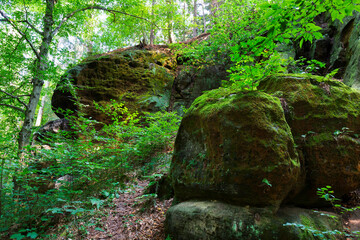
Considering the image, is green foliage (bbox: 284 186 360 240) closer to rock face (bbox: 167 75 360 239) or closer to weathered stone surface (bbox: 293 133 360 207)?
rock face (bbox: 167 75 360 239)

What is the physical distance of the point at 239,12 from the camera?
906cm

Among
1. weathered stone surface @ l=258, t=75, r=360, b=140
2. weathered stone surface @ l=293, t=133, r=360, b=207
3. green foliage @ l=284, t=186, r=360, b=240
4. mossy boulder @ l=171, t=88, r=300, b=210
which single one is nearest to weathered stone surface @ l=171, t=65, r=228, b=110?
weathered stone surface @ l=258, t=75, r=360, b=140

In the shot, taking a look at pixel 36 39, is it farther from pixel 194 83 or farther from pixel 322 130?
pixel 322 130

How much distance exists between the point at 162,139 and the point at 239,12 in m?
7.83

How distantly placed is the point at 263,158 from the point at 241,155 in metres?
0.31

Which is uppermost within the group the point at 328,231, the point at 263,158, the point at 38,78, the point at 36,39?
the point at 36,39

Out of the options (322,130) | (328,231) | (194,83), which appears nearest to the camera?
(328,231)

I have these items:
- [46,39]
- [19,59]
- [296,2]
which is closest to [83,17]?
[46,39]

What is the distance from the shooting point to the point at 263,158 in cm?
257

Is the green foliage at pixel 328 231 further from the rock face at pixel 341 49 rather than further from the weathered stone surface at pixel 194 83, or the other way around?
the weathered stone surface at pixel 194 83

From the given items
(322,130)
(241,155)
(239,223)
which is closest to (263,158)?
(241,155)

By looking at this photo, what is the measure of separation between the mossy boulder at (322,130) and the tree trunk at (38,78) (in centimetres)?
772

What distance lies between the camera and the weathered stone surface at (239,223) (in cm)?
234

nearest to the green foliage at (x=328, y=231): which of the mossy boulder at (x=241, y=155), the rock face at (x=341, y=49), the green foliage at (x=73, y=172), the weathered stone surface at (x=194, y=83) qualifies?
the mossy boulder at (x=241, y=155)
